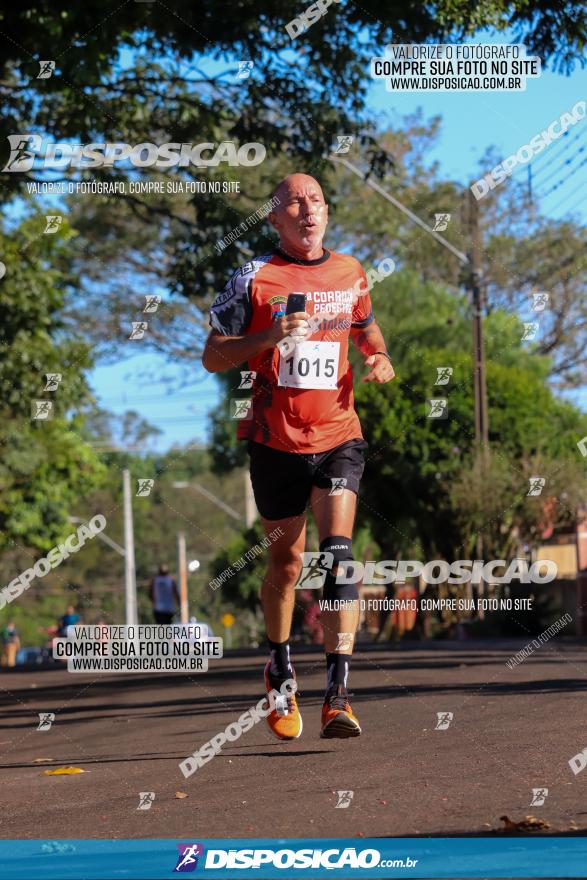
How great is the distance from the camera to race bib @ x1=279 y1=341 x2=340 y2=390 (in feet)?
19.2

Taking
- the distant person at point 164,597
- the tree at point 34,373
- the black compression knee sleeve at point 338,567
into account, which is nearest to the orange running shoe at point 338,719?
the black compression knee sleeve at point 338,567

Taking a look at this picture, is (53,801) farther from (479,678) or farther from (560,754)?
(479,678)

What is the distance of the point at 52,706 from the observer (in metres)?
11.0

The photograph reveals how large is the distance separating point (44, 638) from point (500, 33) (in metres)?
64.7

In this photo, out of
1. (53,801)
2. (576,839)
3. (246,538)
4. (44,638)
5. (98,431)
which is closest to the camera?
(576,839)

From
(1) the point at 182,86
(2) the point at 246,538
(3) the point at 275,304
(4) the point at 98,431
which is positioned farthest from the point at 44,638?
(3) the point at 275,304

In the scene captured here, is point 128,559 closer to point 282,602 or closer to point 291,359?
point 282,602

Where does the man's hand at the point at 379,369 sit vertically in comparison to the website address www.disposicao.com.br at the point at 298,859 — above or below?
above

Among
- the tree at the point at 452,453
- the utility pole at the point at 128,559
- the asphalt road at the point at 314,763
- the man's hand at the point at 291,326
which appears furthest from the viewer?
the utility pole at the point at 128,559

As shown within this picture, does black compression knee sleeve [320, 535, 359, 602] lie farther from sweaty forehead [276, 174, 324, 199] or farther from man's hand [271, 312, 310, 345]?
sweaty forehead [276, 174, 324, 199]

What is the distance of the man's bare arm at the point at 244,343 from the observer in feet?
18.2

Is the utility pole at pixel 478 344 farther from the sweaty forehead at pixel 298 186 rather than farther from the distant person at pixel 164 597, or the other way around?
the sweaty forehead at pixel 298 186

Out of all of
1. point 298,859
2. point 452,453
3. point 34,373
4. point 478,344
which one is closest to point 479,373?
point 478,344

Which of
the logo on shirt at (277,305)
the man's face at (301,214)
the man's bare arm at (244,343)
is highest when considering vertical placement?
the man's face at (301,214)
